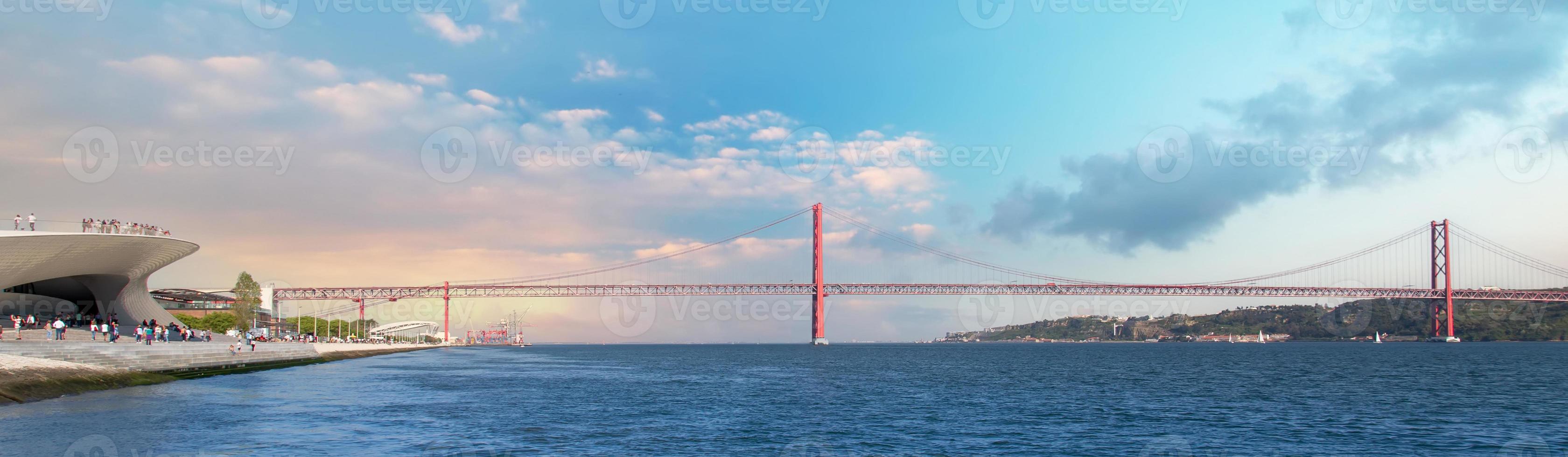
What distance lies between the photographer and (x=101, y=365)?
2762 cm

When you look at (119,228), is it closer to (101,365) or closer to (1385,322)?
(101,365)

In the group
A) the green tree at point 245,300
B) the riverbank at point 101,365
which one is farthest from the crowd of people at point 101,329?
the green tree at point 245,300

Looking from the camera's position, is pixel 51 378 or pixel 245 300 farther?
pixel 245 300

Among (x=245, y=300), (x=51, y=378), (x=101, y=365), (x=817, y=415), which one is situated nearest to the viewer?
(x=817, y=415)

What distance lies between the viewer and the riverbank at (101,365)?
22.7m

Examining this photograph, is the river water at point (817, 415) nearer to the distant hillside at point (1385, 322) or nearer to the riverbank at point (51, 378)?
the riverbank at point (51, 378)

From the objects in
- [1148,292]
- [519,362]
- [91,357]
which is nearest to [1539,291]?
[1148,292]

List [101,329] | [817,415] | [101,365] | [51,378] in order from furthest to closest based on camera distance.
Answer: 1. [101,329]
2. [101,365]
3. [51,378]
4. [817,415]

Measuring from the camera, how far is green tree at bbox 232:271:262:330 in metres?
67.9

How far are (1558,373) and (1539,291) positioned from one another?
74392 millimetres

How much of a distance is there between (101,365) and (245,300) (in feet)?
153

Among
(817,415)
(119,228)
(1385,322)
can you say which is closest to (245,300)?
(119,228)

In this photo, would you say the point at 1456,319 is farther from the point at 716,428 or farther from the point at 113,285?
the point at 113,285

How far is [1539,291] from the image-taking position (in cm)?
9738
